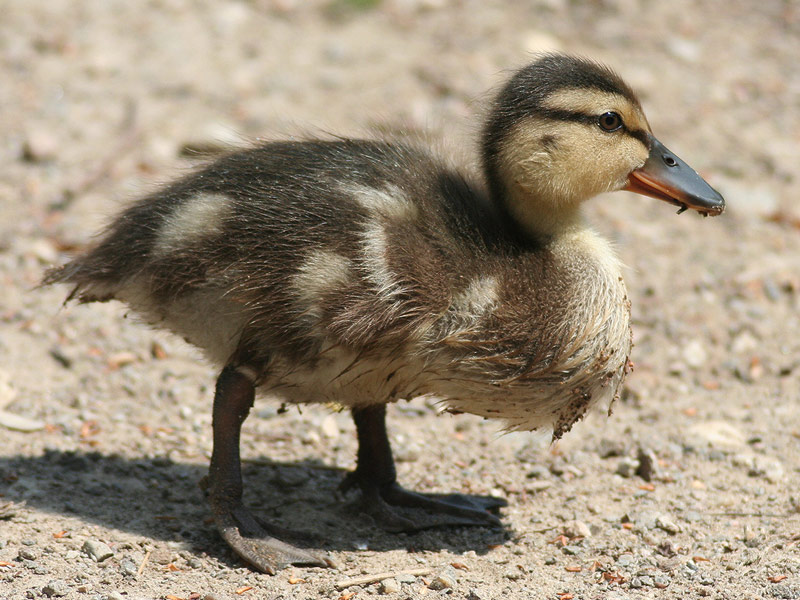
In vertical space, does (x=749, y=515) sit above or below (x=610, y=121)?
below

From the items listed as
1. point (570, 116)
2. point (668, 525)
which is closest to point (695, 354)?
point (668, 525)

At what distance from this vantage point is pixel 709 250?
5.76 meters

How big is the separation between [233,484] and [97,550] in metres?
0.47

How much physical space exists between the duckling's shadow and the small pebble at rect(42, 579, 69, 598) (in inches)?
18.7

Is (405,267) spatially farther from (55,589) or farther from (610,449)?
(610,449)

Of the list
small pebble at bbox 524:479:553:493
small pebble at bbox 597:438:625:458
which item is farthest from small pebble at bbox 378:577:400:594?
small pebble at bbox 597:438:625:458

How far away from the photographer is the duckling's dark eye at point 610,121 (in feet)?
11.5

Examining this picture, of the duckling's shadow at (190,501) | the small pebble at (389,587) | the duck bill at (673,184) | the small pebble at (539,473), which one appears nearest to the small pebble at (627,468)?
the small pebble at (539,473)

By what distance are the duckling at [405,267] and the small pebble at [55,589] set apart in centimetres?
57

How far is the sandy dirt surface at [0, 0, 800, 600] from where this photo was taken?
348cm

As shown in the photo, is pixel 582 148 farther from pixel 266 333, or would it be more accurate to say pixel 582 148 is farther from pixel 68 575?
pixel 68 575

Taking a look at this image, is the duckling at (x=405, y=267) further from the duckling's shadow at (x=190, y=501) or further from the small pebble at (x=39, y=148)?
the small pebble at (x=39, y=148)

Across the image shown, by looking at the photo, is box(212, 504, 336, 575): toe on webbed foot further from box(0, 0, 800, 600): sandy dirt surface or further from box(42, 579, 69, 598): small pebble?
box(42, 579, 69, 598): small pebble

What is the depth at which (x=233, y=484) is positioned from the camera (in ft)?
11.6
